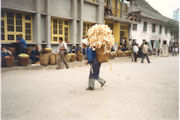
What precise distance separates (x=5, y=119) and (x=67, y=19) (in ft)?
38.5

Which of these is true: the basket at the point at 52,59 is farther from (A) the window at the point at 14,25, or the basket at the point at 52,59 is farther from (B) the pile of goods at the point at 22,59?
A: (A) the window at the point at 14,25

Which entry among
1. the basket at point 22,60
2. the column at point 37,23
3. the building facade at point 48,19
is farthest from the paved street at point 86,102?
the column at point 37,23

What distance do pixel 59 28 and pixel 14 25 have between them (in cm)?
383

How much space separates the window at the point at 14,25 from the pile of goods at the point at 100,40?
7.11 m

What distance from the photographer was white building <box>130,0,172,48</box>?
2381 cm

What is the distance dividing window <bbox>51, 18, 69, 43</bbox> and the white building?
35.3 ft

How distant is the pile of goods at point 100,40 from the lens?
17.7 feet

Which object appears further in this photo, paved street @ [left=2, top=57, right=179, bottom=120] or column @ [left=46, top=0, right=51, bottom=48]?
column @ [left=46, top=0, right=51, bottom=48]

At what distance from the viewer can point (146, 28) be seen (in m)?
25.8

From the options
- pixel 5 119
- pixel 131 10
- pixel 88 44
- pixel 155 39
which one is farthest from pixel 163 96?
pixel 155 39

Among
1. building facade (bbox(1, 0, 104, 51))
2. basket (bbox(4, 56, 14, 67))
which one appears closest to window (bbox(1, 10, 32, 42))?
building facade (bbox(1, 0, 104, 51))

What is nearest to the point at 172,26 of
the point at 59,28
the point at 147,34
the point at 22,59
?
the point at 147,34

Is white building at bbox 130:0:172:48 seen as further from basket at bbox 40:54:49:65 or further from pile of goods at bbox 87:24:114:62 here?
pile of goods at bbox 87:24:114:62

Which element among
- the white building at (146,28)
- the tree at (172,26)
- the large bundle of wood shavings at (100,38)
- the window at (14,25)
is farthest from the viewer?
the tree at (172,26)
